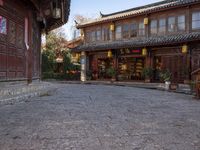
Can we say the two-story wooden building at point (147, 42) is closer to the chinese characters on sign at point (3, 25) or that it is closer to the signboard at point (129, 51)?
the signboard at point (129, 51)

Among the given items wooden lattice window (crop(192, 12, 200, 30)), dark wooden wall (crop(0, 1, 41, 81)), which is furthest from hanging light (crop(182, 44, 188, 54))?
dark wooden wall (crop(0, 1, 41, 81))

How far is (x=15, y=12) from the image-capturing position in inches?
376

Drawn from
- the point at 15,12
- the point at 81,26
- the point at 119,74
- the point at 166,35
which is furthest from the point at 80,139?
the point at 81,26

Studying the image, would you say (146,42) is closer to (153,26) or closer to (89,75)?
(153,26)

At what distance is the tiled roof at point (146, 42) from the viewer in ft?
58.2

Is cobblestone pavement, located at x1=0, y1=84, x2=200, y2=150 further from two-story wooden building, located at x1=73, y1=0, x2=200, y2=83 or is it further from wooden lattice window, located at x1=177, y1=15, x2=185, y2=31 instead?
wooden lattice window, located at x1=177, y1=15, x2=185, y2=31

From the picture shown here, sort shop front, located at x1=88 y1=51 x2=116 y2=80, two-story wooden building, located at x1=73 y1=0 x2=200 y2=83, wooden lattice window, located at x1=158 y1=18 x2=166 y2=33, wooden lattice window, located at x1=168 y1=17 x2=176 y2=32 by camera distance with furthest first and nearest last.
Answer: shop front, located at x1=88 y1=51 x2=116 y2=80, wooden lattice window, located at x1=158 y1=18 x2=166 y2=33, wooden lattice window, located at x1=168 y1=17 x2=176 y2=32, two-story wooden building, located at x1=73 y1=0 x2=200 y2=83

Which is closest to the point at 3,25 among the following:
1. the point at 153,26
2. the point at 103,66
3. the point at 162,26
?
the point at 162,26

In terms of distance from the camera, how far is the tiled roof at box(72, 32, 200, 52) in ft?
58.2

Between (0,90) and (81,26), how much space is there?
19.6m

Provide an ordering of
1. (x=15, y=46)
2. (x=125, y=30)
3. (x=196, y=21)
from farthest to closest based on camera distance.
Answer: (x=125, y=30) → (x=196, y=21) → (x=15, y=46)

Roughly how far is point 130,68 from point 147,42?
4.27 m

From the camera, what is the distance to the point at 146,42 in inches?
790

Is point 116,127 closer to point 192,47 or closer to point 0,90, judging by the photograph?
point 0,90
